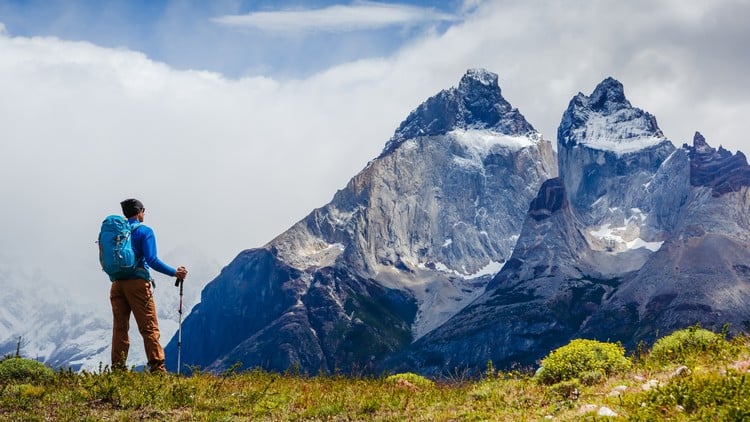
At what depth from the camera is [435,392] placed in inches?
833

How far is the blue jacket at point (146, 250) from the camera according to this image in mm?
21391

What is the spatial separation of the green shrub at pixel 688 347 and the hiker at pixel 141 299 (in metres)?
12.0

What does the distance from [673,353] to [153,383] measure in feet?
40.6

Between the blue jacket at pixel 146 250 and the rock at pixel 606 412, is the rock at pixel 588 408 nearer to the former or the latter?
the rock at pixel 606 412

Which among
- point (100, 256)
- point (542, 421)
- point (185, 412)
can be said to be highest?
point (100, 256)

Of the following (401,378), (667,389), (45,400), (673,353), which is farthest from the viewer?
(401,378)

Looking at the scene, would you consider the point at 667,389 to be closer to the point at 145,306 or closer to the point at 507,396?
the point at 507,396

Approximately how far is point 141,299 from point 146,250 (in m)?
1.25

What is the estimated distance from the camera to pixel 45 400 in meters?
18.6

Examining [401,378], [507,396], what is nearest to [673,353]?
[507,396]

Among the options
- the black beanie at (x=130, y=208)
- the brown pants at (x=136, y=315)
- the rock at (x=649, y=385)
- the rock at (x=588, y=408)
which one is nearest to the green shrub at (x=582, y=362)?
the rock at (x=649, y=385)

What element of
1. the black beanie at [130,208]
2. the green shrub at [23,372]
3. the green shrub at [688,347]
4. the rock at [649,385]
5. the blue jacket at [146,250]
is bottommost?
the rock at [649,385]

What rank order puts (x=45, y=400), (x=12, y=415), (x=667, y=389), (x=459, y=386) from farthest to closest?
(x=459, y=386), (x=45, y=400), (x=12, y=415), (x=667, y=389)

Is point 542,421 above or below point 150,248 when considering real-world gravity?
below
